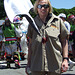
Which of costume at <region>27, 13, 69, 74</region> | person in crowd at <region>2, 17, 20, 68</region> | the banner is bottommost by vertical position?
person in crowd at <region>2, 17, 20, 68</region>

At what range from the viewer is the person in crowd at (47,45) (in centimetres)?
337

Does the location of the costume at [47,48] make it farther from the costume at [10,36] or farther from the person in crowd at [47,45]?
the costume at [10,36]

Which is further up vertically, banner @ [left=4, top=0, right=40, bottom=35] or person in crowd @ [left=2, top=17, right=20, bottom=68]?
banner @ [left=4, top=0, right=40, bottom=35]

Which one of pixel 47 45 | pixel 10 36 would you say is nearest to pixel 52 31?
pixel 47 45

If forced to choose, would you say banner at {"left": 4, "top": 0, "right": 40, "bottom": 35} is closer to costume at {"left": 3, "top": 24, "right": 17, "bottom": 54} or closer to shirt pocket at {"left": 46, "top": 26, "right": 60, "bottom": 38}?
shirt pocket at {"left": 46, "top": 26, "right": 60, "bottom": 38}

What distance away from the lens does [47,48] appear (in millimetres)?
3385

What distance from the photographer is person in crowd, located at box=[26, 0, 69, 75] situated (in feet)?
11.1

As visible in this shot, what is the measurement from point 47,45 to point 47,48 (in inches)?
1.5

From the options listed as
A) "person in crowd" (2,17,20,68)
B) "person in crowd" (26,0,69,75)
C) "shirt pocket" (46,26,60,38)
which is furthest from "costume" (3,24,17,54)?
"shirt pocket" (46,26,60,38)

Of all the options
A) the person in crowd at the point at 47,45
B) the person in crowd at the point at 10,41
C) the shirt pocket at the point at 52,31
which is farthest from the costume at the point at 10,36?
the shirt pocket at the point at 52,31

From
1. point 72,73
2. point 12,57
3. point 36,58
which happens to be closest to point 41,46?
point 36,58

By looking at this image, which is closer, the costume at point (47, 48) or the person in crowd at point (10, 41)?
the costume at point (47, 48)

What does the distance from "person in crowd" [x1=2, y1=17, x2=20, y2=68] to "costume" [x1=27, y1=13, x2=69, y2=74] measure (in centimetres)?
585

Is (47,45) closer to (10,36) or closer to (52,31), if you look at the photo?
(52,31)
